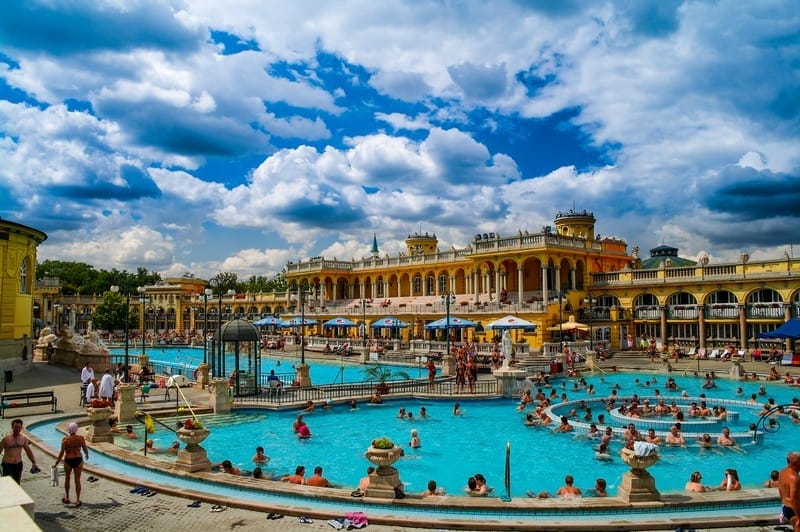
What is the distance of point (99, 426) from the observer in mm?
15500

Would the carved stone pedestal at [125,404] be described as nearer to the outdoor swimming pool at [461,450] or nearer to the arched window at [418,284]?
the outdoor swimming pool at [461,450]

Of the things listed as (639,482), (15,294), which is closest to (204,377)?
(15,294)

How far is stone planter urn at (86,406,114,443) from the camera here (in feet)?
49.8

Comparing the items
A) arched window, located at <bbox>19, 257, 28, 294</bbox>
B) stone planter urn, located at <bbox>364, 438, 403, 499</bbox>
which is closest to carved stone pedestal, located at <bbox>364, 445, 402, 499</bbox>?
stone planter urn, located at <bbox>364, 438, 403, 499</bbox>

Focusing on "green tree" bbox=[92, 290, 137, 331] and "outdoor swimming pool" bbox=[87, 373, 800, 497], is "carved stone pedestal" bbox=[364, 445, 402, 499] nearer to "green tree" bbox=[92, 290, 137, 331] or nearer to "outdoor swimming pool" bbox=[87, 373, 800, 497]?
"outdoor swimming pool" bbox=[87, 373, 800, 497]

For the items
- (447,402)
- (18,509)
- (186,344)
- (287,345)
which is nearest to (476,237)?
(287,345)

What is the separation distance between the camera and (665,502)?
10242 millimetres

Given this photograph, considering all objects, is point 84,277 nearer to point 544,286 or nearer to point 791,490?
point 544,286

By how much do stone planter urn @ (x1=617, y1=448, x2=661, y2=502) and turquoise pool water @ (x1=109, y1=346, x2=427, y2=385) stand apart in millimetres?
19646

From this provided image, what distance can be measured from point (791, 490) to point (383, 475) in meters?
6.25

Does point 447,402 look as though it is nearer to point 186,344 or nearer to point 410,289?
point 410,289

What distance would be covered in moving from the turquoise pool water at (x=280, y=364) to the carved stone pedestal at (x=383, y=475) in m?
18.2

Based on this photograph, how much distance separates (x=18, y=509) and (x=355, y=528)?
5.34 metres

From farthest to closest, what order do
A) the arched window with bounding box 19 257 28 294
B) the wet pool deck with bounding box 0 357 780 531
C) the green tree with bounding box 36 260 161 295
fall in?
the green tree with bounding box 36 260 161 295 < the arched window with bounding box 19 257 28 294 < the wet pool deck with bounding box 0 357 780 531
